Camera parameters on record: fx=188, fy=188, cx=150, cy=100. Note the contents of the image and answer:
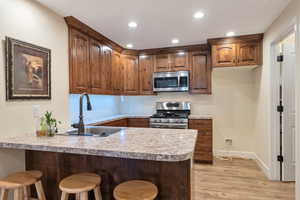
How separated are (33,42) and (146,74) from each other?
264cm

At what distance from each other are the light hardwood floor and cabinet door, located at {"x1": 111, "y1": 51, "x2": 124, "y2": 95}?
2328mm

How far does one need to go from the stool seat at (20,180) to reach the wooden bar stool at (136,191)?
81 centimetres

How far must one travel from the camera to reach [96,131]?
2545 millimetres

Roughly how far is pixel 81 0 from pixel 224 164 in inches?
147

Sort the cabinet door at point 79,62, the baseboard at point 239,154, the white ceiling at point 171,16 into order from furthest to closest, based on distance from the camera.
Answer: the baseboard at point 239,154 → the cabinet door at point 79,62 → the white ceiling at point 171,16

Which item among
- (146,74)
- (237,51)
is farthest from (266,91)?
(146,74)

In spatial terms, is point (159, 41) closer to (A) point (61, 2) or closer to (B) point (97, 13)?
(B) point (97, 13)

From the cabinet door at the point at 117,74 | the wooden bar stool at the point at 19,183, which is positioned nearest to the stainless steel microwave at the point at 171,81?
the cabinet door at the point at 117,74

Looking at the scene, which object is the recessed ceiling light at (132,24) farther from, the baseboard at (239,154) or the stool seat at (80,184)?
the baseboard at (239,154)

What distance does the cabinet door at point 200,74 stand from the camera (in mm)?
4121

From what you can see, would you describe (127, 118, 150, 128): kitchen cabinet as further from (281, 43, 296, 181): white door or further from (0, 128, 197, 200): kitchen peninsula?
(281, 43, 296, 181): white door

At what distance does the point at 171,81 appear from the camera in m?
4.27

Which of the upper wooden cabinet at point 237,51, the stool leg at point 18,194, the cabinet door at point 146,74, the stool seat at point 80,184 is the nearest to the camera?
the stool seat at point 80,184

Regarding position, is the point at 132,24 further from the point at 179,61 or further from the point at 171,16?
the point at 179,61
